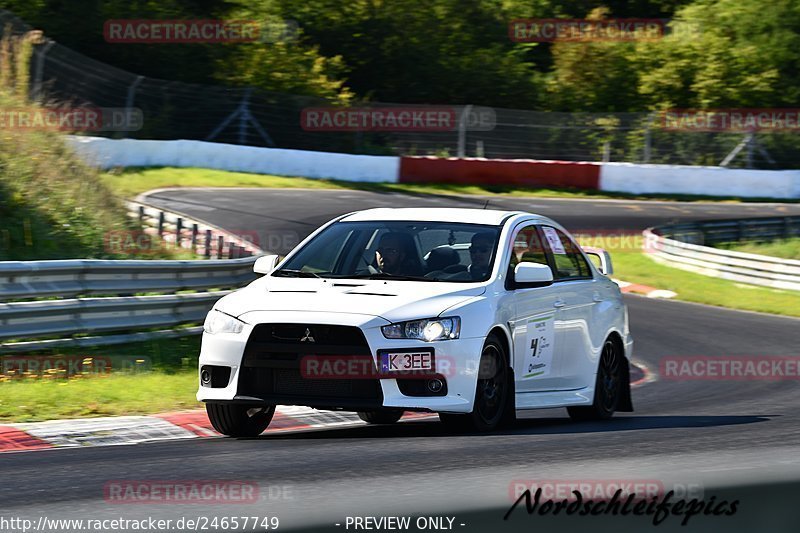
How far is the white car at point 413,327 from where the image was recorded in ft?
24.6

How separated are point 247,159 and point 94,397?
2585 centimetres

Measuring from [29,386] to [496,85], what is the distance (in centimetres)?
4273

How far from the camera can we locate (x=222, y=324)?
7.79 metres

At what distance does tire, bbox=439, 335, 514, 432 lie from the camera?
7832 millimetres

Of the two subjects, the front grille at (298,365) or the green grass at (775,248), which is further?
the green grass at (775,248)

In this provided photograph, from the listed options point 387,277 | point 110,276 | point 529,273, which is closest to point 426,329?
point 387,277

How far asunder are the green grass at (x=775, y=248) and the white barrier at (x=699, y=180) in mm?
7568

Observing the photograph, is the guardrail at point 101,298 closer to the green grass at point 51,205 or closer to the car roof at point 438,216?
the green grass at point 51,205

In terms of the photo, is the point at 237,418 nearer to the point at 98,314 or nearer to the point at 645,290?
the point at 98,314

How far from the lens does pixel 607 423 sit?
9.37m

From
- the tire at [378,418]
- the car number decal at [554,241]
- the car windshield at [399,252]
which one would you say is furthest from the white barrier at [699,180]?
the car windshield at [399,252]

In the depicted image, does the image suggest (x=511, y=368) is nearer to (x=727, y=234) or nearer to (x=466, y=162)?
(x=727, y=234)

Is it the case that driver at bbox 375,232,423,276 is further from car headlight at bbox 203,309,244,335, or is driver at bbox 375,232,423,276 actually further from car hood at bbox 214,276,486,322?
car headlight at bbox 203,309,244,335

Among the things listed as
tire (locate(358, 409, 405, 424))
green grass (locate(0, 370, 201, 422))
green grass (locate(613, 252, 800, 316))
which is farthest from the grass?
green grass (locate(613, 252, 800, 316))
